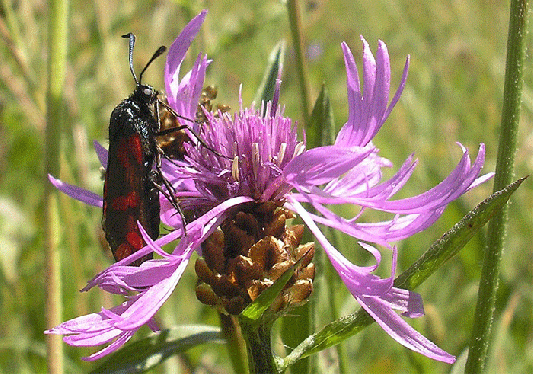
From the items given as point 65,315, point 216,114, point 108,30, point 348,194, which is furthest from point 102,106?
point 348,194

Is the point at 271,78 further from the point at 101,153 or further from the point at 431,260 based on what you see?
the point at 431,260

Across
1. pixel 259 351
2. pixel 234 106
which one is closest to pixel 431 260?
pixel 259 351

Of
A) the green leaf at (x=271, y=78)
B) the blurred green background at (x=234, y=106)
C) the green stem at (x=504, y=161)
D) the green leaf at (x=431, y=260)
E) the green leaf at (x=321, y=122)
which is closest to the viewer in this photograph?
the green leaf at (x=431, y=260)

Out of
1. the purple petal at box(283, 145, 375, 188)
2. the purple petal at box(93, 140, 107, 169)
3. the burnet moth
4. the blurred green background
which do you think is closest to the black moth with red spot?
the burnet moth

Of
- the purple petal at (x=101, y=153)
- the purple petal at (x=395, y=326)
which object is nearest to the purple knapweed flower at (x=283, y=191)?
the purple petal at (x=395, y=326)

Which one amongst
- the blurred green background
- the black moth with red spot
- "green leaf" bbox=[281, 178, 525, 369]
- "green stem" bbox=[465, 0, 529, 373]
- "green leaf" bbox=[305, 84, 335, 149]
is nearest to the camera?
"green leaf" bbox=[281, 178, 525, 369]

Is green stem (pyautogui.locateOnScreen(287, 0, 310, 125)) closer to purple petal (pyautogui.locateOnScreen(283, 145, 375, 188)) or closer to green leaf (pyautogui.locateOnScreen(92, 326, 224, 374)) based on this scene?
purple petal (pyautogui.locateOnScreen(283, 145, 375, 188))

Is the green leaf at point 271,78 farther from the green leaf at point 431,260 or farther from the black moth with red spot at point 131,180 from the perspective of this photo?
the green leaf at point 431,260
